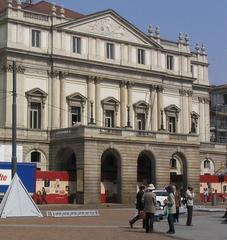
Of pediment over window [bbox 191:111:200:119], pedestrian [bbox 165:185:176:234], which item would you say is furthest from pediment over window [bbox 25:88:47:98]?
pedestrian [bbox 165:185:176:234]

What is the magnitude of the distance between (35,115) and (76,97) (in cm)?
526

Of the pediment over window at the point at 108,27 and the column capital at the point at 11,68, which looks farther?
the pediment over window at the point at 108,27

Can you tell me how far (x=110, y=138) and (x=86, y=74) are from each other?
1109 cm

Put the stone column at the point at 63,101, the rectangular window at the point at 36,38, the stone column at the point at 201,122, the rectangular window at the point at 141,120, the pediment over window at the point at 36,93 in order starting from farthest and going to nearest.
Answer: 1. the stone column at the point at 201,122
2. the rectangular window at the point at 141,120
3. the stone column at the point at 63,101
4. the rectangular window at the point at 36,38
5. the pediment over window at the point at 36,93

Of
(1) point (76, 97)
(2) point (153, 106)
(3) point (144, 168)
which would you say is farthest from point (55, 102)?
(2) point (153, 106)

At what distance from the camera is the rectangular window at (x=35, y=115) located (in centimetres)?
6725

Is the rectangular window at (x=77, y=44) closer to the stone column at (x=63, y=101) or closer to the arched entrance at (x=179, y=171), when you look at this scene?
the stone column at (x=63, y=101)

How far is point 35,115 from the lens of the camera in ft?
222

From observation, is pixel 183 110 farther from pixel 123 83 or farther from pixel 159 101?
pixel 123 83

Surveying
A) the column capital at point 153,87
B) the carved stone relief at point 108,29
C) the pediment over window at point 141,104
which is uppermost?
the carved stone relief at point 108,29

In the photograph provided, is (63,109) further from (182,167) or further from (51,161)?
(182,167)

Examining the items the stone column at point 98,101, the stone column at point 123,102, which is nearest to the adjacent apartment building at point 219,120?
the stone column at point 123,102

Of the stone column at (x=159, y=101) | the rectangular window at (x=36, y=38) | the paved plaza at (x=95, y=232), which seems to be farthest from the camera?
the stone column at (x=159, y=101)

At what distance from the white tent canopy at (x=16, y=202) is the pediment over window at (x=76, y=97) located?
3388 cm
